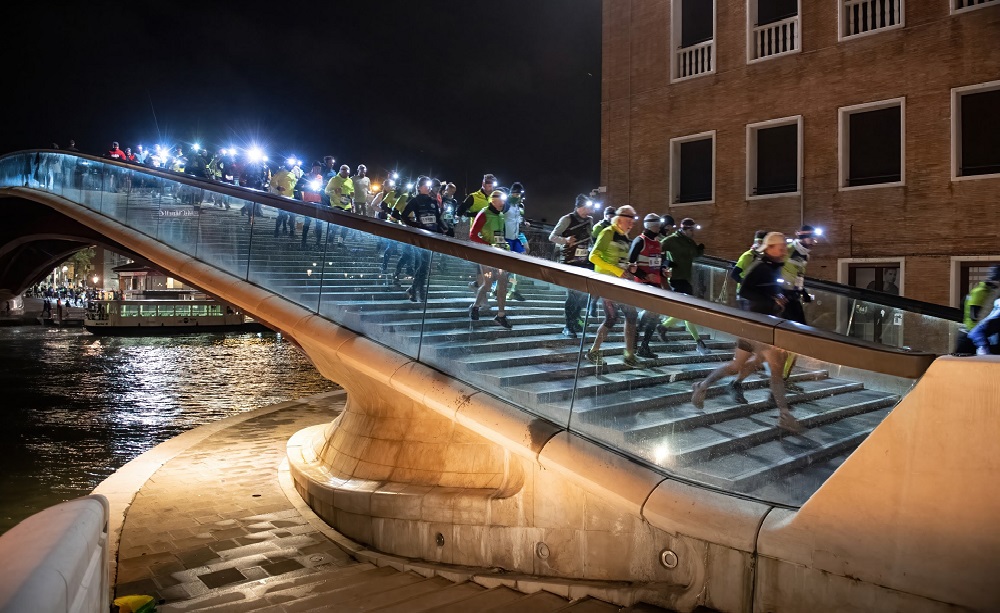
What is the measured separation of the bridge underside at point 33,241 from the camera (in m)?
27.0

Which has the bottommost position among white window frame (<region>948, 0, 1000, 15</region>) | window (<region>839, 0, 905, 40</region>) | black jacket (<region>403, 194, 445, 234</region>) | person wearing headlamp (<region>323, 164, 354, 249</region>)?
black jacket (<region>403, 194, 445, 234</region>)

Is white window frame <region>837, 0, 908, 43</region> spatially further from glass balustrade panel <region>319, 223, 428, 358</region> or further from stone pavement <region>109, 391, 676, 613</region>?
stone pavement <region>109, 391, 676, 613</region>

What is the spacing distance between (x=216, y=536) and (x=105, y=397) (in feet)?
38.1

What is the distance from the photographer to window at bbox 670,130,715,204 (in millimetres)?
17875

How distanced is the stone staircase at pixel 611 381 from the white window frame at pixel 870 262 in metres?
10.3

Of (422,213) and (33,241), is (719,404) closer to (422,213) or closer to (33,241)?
(422,213)

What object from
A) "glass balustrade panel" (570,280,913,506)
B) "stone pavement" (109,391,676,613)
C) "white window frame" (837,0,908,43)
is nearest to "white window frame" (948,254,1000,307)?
"white window frame" (837,0,908,43)

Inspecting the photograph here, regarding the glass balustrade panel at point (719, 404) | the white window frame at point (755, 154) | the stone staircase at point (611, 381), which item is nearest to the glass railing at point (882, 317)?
the stone staircase at point (611, 381)

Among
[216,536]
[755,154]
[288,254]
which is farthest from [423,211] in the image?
[755,154]

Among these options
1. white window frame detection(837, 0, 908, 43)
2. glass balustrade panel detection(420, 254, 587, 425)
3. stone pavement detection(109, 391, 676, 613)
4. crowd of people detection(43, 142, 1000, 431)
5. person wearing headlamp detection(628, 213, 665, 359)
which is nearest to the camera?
crowd of people detection(43, 142, 1000, 431)

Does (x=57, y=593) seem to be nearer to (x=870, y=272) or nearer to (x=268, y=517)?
(x=268, y=517)

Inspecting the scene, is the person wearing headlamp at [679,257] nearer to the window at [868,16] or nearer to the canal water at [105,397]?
the canal water at [105,397]

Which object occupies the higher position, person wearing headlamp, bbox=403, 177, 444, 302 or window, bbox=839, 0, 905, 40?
window, bbox=839, 0, 905, 40

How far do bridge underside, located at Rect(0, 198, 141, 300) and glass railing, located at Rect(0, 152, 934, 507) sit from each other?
12.8 metres
